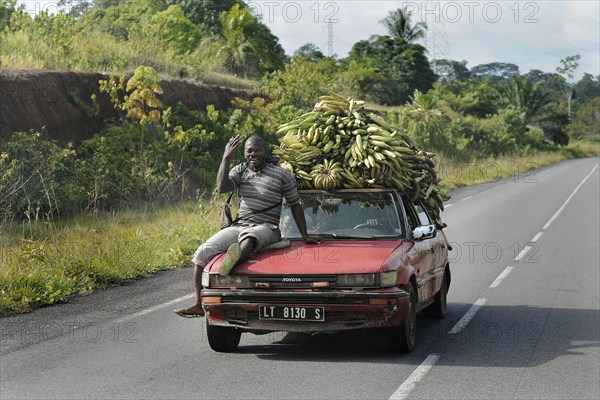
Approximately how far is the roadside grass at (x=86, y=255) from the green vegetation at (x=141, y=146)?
3cm

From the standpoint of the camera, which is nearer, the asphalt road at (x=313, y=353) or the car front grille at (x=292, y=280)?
the asphalt road at (x=313, y=353)

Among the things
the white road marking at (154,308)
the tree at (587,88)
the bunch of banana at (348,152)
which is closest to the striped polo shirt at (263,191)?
the bunch of banana at (348,152)

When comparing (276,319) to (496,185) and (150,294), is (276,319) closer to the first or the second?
(150,294)

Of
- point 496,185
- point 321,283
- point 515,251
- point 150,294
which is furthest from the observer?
point 496,185

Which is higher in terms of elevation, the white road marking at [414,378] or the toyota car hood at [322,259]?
the toyota car hood at [322,259]

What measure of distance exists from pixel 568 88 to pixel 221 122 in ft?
402

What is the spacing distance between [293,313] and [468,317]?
11.5ft

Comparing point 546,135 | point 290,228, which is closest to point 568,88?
point 546,135

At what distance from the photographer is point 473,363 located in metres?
7.91

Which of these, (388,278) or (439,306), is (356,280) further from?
(439,306)

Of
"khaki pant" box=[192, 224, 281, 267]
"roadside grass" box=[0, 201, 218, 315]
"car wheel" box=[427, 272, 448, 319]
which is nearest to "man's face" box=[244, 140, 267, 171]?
"khaki pant" box=[192, 224, 281, 267]

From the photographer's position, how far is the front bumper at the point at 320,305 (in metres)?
7.62

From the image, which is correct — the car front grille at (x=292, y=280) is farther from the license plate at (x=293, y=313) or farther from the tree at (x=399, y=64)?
the tree at (x=399, y=64)

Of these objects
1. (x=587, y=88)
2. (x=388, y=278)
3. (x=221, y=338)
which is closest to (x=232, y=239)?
(x=221, y=338)
